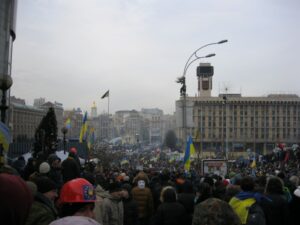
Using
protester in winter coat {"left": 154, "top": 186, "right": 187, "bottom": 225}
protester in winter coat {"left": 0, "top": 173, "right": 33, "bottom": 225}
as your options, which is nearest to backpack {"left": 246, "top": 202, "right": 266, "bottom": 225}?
protester in winter coat {"left": 154, "top": 186, "right": 187, "bottom": 225}

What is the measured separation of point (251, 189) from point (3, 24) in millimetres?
26182

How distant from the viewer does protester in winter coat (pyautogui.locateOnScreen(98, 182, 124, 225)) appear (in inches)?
264

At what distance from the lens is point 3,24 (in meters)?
29.3

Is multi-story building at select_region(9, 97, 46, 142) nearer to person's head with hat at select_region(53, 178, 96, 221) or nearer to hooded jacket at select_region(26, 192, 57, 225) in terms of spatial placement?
hooded jacket at select_region(26, 192, 57, 225)

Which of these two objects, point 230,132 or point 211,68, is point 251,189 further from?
point 230,132

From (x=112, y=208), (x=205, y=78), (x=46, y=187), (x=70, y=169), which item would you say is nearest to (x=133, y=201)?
(x=112, y=208)

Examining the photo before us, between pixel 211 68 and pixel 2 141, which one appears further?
pixel 211 68

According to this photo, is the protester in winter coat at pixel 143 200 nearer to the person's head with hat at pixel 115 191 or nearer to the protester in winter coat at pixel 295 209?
the person's head with hat at pixel 115 191

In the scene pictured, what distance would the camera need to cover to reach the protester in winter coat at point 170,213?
6727 mm

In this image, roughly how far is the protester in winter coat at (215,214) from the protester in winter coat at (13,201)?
88.7 inches

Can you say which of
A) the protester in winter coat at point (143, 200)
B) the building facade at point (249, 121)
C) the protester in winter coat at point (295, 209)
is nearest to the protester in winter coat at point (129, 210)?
the protester in winter coat at point (143, 200)

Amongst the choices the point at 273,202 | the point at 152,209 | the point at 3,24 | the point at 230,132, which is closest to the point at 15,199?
the point at 273,202

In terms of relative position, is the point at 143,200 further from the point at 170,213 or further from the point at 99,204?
the point at 99,204

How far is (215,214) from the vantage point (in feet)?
13.0
